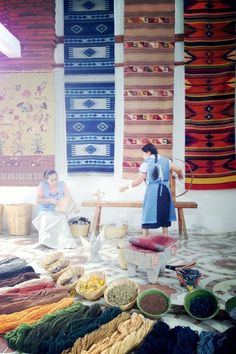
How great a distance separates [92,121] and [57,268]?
3502 mm

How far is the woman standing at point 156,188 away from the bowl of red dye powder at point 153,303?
2181mm

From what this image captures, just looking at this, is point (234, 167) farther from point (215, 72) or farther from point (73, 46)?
point (73, 46)

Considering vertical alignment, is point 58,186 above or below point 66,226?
above

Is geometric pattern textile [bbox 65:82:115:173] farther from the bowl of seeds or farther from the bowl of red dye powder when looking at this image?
the bowl of red dye powder

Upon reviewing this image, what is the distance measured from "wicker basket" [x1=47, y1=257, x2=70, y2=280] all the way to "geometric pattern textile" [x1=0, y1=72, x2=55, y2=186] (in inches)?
120

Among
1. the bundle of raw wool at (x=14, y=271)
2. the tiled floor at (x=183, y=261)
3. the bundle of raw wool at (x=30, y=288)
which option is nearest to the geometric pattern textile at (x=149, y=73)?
the tiled floor at (x=183, y=261)

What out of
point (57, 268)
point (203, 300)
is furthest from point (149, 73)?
point (203, 300)

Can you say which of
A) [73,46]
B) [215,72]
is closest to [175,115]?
[215,72]

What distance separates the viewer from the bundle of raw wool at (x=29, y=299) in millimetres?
2875

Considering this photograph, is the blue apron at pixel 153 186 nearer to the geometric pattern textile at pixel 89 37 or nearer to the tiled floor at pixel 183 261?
the tiled floor at pixel 183 261

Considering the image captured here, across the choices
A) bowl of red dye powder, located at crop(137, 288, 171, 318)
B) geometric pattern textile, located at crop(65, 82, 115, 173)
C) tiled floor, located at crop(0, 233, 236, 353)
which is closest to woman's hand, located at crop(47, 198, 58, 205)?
tiled floor, located at crop(0, 233, 236, 353)

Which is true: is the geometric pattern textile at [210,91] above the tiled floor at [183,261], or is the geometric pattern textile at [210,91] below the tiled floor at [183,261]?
above

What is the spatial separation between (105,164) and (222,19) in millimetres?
3421

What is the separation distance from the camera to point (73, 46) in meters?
6.66
